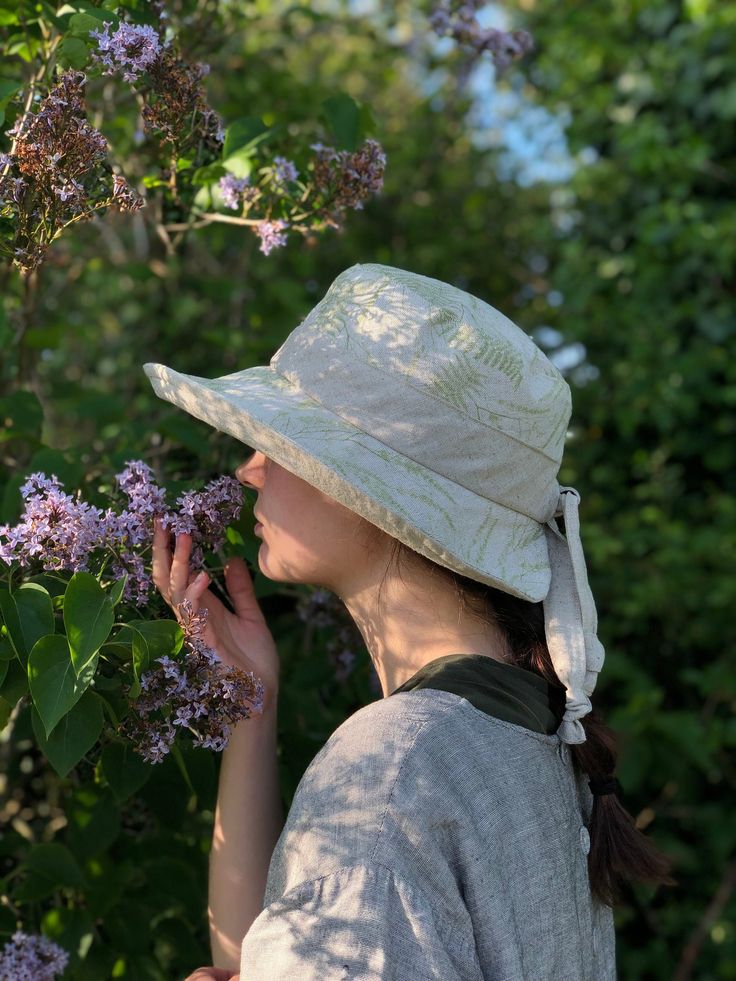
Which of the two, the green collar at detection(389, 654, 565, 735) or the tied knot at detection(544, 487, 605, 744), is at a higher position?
the tied knot at detection(544, 487, 605, 744)

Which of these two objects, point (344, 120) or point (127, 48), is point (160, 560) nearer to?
point (127, 48)

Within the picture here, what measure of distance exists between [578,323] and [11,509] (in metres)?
2.77

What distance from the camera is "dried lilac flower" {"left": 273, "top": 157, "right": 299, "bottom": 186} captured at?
6.14 ft

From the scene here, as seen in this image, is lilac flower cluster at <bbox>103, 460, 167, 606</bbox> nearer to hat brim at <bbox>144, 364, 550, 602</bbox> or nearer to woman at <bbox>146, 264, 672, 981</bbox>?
woman at <bbox>146, 264, 672, 981</bbox>

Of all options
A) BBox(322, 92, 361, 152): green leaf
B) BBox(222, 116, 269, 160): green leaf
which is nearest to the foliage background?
BBox(322, 92, 361, 152): green leaf

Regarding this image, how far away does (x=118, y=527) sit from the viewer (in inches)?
57.6

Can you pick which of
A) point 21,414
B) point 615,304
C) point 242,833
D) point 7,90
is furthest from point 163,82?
point 615,304

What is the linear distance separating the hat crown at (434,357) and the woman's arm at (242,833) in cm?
51

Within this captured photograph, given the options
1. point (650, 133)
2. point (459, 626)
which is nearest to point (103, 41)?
point (459, 626)

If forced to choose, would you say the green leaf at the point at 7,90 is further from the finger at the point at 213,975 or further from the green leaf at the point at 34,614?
the finger at the point at 213,975

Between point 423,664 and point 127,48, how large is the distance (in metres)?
0.94

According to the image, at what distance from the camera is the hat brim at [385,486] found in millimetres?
1403

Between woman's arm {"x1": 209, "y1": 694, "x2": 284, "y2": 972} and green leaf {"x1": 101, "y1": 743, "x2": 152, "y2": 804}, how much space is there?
12 cm

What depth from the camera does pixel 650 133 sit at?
3990mm
